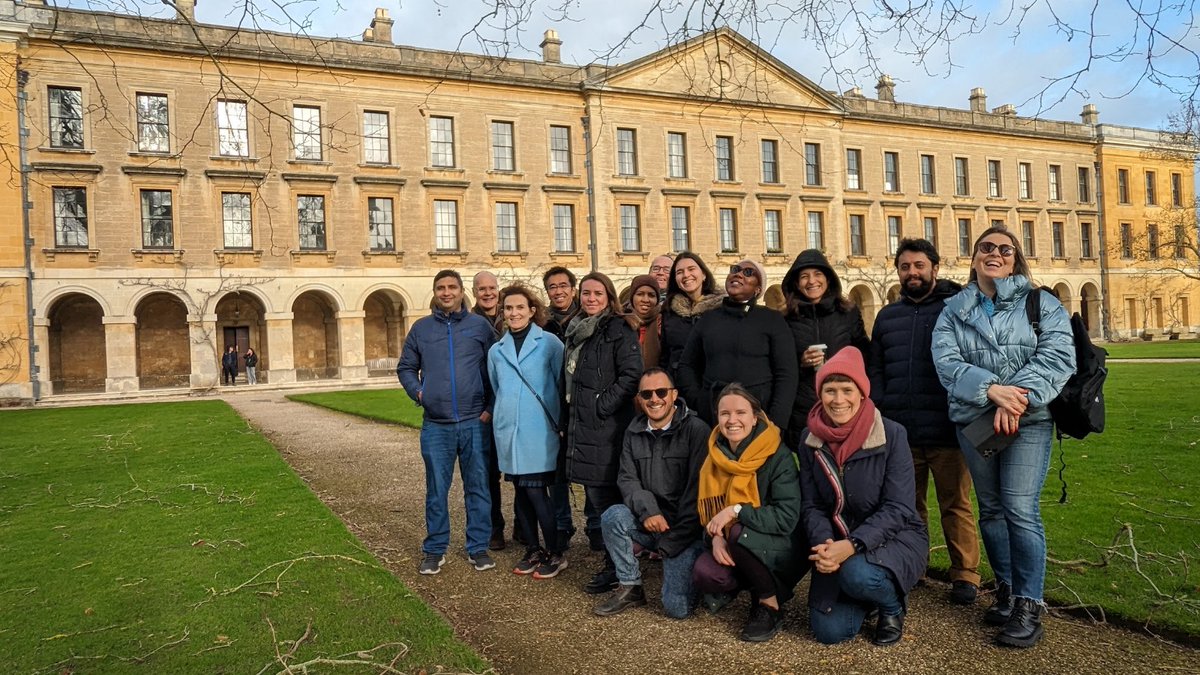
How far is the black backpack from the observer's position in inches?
144

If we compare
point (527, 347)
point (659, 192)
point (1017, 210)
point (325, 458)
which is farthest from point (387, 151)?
point (1017, 210)

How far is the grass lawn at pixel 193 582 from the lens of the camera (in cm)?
382

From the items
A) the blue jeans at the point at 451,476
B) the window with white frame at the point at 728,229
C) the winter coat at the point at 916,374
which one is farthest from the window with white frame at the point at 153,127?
the winter coat at the point at 916,374

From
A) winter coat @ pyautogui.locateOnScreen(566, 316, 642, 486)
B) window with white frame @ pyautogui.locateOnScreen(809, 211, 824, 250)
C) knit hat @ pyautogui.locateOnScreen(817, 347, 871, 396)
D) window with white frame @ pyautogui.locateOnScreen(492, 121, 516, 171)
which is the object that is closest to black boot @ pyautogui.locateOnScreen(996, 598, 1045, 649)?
knit hat @ pyautogui.locateOnScreen(817, 347, 871, 396)

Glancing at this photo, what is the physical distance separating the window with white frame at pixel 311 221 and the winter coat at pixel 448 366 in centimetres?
2227

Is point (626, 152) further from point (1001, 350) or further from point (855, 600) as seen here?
point (855, 600)

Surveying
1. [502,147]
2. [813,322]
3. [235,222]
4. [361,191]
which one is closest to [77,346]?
[235,222]

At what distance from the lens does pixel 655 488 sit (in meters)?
4.49

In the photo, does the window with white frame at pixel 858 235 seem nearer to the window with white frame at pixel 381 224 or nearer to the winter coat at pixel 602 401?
the window with white frame at pixel 381 224

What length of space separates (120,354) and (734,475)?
82.4 ft

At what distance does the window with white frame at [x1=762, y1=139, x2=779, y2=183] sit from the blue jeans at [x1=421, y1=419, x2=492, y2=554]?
29.4 m

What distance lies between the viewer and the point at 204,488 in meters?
7.95

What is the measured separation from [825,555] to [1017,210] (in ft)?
137

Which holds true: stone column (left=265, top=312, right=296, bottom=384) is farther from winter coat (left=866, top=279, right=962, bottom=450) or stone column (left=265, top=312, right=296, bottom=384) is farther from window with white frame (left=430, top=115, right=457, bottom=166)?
winter coat (left=866, top=279, right=962, bottom=450)
